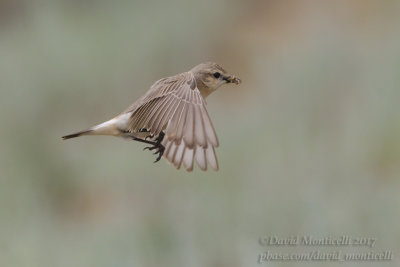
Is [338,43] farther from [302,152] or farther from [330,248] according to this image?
[330,248]

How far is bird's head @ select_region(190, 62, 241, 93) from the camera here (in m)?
5.99

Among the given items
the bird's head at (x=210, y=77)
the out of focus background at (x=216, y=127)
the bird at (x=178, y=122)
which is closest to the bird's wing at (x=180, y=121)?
the bird at (x=178, y=122)

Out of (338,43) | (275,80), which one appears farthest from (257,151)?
(338,43)

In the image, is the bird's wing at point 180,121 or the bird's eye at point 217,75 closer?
the bird's wing at point 180,121

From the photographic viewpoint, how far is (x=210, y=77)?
602cm

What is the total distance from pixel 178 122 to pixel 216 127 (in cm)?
284

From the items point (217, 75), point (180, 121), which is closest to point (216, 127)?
point (217, 75)

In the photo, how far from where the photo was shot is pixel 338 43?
31.4 feet

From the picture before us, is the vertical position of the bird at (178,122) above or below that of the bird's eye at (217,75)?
below

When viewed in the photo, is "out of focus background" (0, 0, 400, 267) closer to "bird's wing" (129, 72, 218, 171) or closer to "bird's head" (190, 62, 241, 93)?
"bird's wing" (129, 72, 218, 171)

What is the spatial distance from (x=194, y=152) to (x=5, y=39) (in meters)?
6.52

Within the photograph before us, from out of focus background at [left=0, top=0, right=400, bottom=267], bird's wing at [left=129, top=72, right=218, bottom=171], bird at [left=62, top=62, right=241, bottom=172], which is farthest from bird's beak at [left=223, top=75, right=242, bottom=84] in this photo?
out of focus background at [left=0, top=0, right=400, bottom=267]

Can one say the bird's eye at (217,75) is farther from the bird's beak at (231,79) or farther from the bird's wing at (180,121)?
the bird's wing at (180,121)

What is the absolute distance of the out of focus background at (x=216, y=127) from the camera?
6.02 m
